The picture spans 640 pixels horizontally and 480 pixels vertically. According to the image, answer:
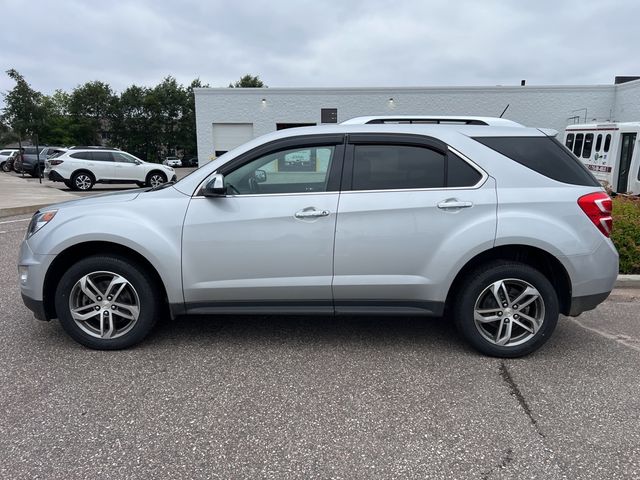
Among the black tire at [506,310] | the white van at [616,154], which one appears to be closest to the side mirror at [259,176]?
the black tire at [506,310]

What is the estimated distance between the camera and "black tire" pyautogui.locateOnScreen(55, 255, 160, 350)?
12.0 ft

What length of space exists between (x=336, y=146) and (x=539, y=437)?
2.39 m

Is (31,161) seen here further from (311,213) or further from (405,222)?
(405,222)

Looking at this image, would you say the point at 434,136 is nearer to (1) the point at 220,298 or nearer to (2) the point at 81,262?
(1) the point at 220,298

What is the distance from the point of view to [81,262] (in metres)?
3.67

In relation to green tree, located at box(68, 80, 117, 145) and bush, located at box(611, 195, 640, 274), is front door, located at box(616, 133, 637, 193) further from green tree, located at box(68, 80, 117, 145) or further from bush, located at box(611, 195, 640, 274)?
green tree, located at box(68, 80, 117, 145)

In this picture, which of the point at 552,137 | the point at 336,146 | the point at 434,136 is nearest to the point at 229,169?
the point at 336,146

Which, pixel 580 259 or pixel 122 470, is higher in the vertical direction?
pixel 580 259

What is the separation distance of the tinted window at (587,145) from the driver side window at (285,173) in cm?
1386

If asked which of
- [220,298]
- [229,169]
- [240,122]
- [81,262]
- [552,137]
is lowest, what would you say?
[220,298]

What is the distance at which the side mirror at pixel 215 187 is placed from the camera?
3.50 metres

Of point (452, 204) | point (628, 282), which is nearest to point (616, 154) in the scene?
point (628, 282)

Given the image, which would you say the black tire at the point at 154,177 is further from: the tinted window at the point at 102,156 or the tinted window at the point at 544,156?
the tinted window at the point at 544,156

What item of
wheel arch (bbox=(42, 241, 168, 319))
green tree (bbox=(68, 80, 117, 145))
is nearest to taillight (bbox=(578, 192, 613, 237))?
wheel arch (bbox=(42, 241, 168, 319))
